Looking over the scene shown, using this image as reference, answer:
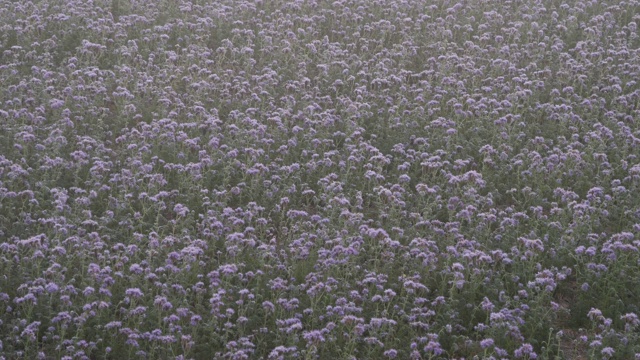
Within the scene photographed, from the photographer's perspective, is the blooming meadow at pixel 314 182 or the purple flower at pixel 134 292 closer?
the purple flower at pixel 134 292

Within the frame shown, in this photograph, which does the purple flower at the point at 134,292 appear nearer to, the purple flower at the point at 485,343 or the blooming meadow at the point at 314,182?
the blooming meadow at the point at 314,182

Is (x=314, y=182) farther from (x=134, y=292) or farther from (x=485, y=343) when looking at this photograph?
(x=485, y=343)

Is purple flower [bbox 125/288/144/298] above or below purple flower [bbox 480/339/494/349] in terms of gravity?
below

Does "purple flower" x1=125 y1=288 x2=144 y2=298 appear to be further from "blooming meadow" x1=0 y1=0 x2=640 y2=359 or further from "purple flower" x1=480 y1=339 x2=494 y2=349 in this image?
"purple flower" x1=480 y1=339 x2=494 y2=349

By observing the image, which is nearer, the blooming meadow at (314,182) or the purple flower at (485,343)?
the purple flower at (485,343)

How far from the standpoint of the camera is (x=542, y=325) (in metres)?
9.22

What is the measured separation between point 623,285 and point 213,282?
4.54m

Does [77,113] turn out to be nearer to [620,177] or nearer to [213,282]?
[213,282]

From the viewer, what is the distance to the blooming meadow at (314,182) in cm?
890

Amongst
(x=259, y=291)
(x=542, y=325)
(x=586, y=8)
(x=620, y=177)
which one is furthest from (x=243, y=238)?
(x=586, y=8)

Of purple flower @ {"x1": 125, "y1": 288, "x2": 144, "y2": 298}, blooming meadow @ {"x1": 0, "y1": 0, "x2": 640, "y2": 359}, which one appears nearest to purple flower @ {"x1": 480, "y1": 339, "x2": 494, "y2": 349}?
blooming meadow @ {"x1": 0, "y1": 0, "x2": 640, "y2": 359}

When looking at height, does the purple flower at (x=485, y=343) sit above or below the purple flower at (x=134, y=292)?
above

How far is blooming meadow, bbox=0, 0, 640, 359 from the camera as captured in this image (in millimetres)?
8898

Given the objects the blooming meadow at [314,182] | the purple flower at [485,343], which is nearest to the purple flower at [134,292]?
the blooming meadow at [314,182]
